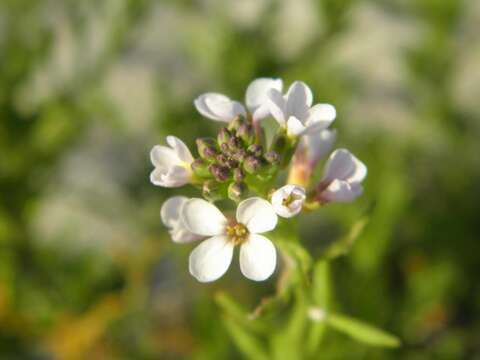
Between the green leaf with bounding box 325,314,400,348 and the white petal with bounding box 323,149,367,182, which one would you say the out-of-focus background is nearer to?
the green leaf with bounding box 325,314,400,348

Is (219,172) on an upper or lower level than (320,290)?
lower

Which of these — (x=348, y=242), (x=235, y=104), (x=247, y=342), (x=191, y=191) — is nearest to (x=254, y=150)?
(x=235, y=104)

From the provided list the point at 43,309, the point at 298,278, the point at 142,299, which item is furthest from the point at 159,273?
the point at 298,278

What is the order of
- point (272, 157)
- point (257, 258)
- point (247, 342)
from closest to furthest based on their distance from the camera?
point (257, 258)
point (272, 157)
point (247, 342)

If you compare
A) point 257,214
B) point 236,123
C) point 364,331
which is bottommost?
point 257,214

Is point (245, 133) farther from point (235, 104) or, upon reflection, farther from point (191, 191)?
point (191, 191)

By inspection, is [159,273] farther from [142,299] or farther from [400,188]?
Result: [400,188]

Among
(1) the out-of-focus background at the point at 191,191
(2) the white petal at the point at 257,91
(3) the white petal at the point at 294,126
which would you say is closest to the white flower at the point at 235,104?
(2) the white petal at the point at 257,91
